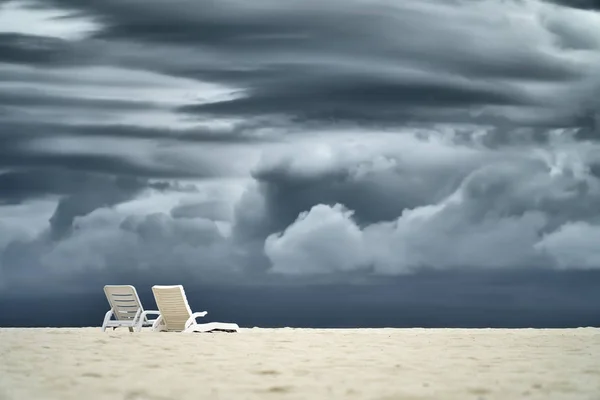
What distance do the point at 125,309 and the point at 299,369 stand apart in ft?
28.9

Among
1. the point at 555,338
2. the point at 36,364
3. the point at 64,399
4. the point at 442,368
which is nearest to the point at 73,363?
the point at 36,364

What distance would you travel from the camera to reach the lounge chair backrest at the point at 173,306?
15.1 m

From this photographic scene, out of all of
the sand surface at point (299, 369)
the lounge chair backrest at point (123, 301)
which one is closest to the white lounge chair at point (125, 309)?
the lounge chair backrest at point (123, 301)

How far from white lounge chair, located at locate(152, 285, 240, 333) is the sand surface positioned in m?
3.24

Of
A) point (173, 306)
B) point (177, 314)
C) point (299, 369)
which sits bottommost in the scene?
point (299, 369)

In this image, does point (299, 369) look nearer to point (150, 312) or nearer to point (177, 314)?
point (177, 314)

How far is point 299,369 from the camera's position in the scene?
7.77 m

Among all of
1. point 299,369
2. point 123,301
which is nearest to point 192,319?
point 123,301

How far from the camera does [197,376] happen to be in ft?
23.9

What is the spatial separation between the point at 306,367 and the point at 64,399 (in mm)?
2571

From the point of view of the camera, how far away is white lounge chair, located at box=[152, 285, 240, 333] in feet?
49.8

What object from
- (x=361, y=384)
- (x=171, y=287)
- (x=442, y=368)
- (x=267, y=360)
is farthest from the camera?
(x=171, y=287)

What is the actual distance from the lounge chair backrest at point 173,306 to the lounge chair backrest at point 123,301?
0.45m

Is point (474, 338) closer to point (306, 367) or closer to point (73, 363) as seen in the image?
point (306, 367)
